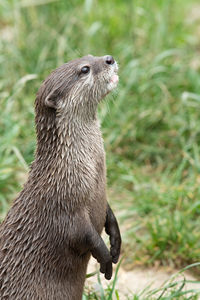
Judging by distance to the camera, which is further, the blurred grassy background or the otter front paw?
the blurred grassy background

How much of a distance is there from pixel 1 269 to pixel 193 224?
4.82 feet

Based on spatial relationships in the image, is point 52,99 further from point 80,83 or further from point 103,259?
point 103,259

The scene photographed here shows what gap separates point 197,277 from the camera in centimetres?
343

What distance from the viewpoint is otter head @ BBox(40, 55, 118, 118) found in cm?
264

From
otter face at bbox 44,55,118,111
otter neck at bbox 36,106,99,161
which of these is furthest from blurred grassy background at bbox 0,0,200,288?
otter neck at bbox 36,106,99,161

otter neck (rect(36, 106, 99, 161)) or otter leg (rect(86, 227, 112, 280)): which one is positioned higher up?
otter neck (rect(36, 106, 99, 161))

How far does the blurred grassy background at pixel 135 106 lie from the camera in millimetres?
3785

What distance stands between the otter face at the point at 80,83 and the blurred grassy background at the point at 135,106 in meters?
0.78

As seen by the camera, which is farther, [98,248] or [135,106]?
[135,106]

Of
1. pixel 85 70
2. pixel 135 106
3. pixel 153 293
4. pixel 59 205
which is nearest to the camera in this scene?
pixel 59 205

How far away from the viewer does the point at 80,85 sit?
270 cm

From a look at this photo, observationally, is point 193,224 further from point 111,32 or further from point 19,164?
point 111,32

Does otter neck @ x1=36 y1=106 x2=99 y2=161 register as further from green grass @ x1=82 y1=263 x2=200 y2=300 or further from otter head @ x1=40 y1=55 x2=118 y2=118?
green grass @ x1=82 y1=263 x2=200 y2=300

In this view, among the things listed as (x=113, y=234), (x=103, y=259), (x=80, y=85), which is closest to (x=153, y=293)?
(x=113, y=234)
